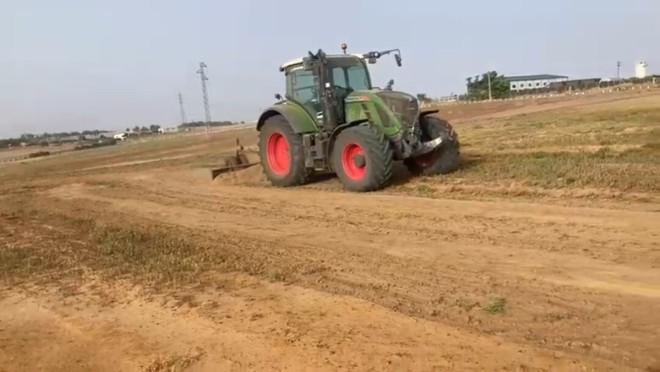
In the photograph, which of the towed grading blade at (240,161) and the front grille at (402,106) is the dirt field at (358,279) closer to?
the front grille at (402,106)

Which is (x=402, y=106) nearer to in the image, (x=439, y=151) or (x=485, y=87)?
(x=439, y=151)

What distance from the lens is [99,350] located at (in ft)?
15.7

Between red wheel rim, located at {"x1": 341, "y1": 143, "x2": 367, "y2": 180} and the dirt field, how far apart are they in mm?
635

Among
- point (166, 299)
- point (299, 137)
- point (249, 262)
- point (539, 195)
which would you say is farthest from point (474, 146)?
point (166, 299)

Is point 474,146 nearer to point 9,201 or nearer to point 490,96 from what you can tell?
point 9,201

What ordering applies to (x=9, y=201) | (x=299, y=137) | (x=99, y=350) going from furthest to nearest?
(x=9, y=201), (x=299, y=137), (x=99, y=350)

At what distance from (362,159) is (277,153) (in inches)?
113

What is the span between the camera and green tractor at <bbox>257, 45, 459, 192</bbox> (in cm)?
1166

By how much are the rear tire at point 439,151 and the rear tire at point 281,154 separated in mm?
2090

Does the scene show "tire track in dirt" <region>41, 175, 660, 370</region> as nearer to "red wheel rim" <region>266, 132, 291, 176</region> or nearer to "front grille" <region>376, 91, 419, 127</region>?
"front grille" <region>376, 91, 419, 127</region>

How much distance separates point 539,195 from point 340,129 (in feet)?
12.9

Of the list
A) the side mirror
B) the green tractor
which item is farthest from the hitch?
the side mirror

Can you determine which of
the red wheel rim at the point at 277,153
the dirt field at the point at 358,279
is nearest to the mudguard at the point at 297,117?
the red wheel rim at the point at 277,153

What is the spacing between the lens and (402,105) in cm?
1196
